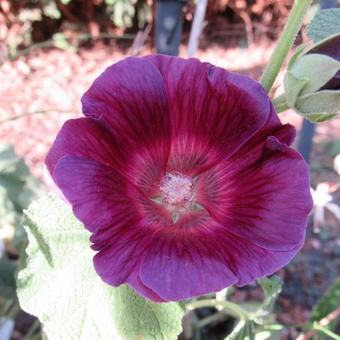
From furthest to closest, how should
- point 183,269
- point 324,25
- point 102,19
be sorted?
point 102,19 → point 324,25 → point 183,269

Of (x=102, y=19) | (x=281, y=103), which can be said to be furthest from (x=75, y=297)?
(x=102, y=19)

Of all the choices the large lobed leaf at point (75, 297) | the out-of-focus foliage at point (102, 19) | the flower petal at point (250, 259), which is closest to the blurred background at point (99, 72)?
the out-of-focus foliage at point (102, 19)

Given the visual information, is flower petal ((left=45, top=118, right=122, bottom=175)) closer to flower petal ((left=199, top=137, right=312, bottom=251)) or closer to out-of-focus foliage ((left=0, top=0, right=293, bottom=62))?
flower petal ((left=199, top=137, right=312, bottom=251))

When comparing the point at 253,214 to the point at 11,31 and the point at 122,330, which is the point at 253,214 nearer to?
the point at 122,330

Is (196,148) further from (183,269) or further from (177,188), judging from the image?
(183,269)

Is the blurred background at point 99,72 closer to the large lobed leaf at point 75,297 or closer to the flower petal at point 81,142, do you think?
the large lobed leaf at point 75,297

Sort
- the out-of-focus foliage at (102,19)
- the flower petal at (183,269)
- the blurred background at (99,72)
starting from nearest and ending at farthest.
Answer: the flower petal at (183,269) → the blurred background at (99,72) → the out-of-focus foliage at (102,19)
